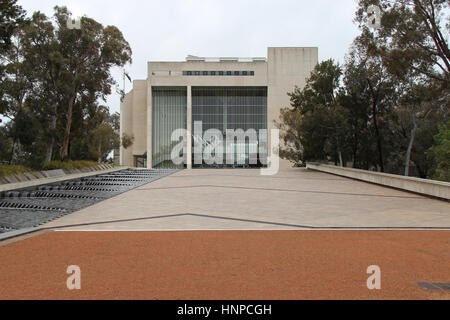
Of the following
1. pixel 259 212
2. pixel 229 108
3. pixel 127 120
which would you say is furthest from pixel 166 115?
pixel 259 212

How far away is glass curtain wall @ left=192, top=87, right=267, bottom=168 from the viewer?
202 feet

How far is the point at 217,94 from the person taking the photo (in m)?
62.1

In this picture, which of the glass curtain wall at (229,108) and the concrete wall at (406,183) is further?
the glass curtain wall at (229,108)

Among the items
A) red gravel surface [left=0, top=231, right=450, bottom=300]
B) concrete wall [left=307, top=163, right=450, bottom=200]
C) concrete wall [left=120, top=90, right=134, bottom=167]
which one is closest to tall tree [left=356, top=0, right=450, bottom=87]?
concrete wall [left=307, top=163, right=450, bottom=200]

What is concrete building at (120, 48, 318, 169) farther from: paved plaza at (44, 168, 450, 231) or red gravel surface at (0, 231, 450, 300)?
red gravel surface at (0, 231, 450, 300)

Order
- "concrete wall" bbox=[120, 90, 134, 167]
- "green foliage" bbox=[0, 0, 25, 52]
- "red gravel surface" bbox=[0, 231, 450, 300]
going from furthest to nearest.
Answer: "concrete wall" bbox=[120, 90, 134, 167]
"green foliage" bbox=[0, 0, 25, 52]
"red gravel surface" bbox=[0, 231, 450, 300]

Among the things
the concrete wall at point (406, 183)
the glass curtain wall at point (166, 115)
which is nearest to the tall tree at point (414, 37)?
the concrete wall at point (406, 183)

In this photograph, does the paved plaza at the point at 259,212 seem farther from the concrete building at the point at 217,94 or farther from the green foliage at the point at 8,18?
the concrete building at the point at 217,94

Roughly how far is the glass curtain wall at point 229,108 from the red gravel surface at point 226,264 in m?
54.4

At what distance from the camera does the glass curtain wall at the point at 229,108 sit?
2422 inches

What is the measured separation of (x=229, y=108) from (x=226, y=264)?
5768 cm

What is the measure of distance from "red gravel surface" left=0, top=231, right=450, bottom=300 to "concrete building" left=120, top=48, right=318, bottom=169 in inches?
2032

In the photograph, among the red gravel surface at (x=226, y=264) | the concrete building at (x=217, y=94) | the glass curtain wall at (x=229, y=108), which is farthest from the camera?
the glass curtain wall at (x=229, y=108)
